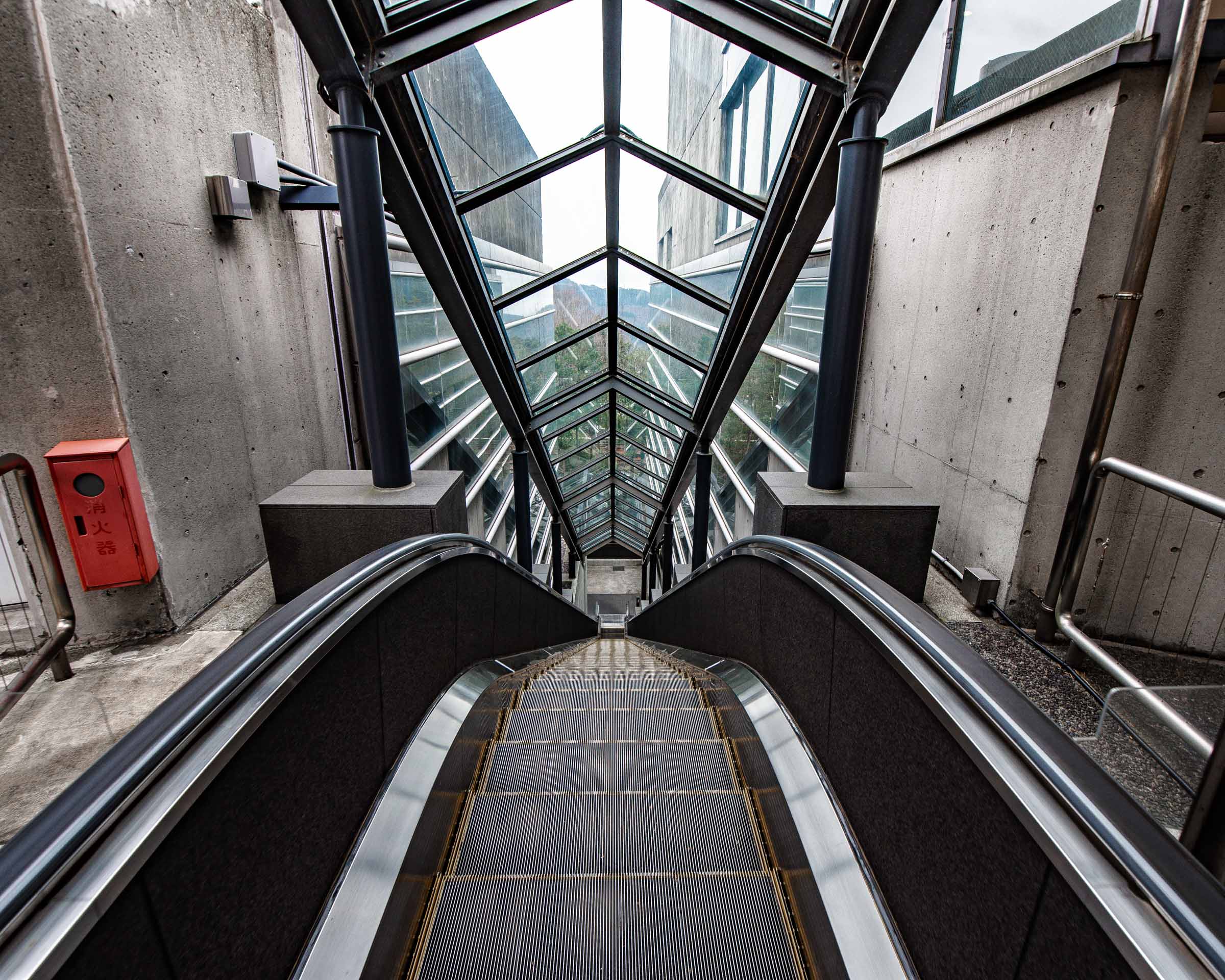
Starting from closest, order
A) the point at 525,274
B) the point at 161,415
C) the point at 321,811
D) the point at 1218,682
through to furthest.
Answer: the point at 321,811 < the point at 1218,682 < the point at 161,415 < the point at 525,274

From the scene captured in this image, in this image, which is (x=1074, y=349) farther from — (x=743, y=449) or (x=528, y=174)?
(x=743, y=449)

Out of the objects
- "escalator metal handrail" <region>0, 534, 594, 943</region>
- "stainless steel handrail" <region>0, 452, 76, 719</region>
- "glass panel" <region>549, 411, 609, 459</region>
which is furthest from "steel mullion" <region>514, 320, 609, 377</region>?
"escalator metal handrail" <region>0, 534, 594, 943</region>

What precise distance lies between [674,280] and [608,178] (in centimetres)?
137

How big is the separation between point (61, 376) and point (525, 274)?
14.6ft

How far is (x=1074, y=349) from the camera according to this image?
400 centimetres

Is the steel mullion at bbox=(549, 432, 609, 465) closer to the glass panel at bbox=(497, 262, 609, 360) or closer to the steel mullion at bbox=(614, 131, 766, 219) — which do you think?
the glass panel at bbox=(497, 262, 609, 360)

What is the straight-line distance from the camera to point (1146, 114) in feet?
11.7

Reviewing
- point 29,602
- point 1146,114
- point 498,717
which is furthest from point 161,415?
point 1146,114

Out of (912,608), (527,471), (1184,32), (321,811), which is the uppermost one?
(1184,32)

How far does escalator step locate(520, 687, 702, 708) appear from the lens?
11.5 feet

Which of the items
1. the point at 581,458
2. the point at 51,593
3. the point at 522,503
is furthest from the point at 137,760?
the point at 581,458

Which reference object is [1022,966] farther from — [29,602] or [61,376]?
[29,602]

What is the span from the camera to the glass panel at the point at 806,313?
8.16m

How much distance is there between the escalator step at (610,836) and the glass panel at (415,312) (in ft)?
21.7
